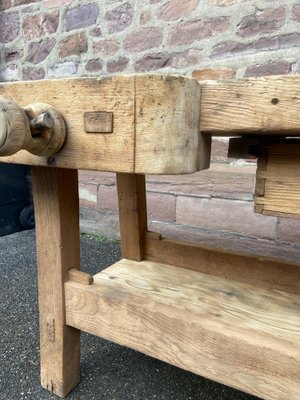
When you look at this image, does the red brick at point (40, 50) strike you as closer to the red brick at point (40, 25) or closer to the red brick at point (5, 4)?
the red brick at point (40, 25)

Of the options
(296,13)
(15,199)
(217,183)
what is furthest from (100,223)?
(296,13)

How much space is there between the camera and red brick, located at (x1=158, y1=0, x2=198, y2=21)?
1814mm

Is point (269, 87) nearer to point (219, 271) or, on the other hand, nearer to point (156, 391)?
point (219, 271)

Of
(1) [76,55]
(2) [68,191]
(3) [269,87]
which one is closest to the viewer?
(3) [269,87]

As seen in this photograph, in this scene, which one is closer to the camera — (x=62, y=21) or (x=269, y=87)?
(x=269, y=87)

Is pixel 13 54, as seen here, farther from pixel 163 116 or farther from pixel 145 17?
pixel 163 116

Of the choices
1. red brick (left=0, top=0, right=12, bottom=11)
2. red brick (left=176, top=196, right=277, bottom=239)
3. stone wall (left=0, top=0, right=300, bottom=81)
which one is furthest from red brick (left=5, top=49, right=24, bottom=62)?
red brick (left=176, top=196, right=277, bottom=239)

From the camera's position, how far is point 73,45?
2.25m

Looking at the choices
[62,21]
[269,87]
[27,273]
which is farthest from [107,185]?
[269,87]

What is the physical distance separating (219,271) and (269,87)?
0.72 meters

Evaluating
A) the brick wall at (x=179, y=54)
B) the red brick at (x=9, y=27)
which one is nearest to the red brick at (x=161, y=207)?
the brick wall at (x=179, y=54)

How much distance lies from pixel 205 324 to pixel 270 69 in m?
1.32

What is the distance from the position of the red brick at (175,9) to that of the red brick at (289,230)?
1.14 m

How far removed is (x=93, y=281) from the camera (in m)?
0.96
